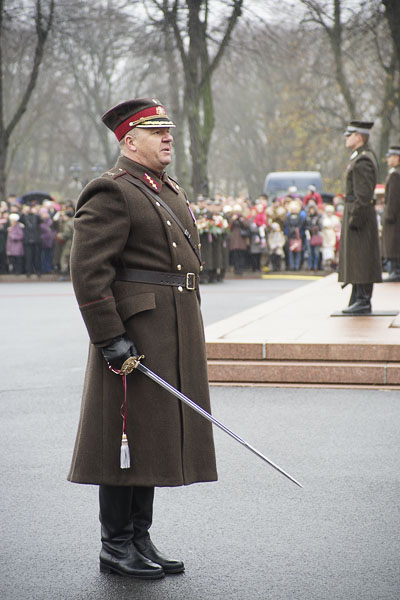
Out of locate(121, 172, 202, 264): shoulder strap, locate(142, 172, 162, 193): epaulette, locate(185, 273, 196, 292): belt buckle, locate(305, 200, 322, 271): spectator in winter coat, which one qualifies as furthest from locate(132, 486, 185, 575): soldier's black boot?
locate(305, 200, 322, 271): spectator in winter coat

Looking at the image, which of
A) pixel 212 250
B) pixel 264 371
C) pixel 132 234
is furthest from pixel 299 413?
pixel 212 250

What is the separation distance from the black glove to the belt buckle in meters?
0.37

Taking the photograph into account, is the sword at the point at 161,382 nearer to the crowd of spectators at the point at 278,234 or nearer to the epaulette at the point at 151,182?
the epaulette at the point at 151,182

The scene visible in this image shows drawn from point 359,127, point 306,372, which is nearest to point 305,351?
point 306,372

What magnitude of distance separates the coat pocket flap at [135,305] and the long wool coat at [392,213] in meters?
11.8

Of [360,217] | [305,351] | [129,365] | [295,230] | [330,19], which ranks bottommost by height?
[305,351]

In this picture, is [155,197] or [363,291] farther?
[363,291]

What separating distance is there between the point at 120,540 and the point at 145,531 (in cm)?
12

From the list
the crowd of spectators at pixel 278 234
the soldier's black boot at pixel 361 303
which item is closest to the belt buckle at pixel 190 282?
the soldier's black boot at pixel 361 303

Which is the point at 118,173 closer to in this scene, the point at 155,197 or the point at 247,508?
the point at 155,197

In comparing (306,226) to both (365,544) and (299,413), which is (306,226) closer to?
(299,413)

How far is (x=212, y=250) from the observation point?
23.7 metres

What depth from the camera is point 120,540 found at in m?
4.38

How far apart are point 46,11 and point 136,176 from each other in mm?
29442
